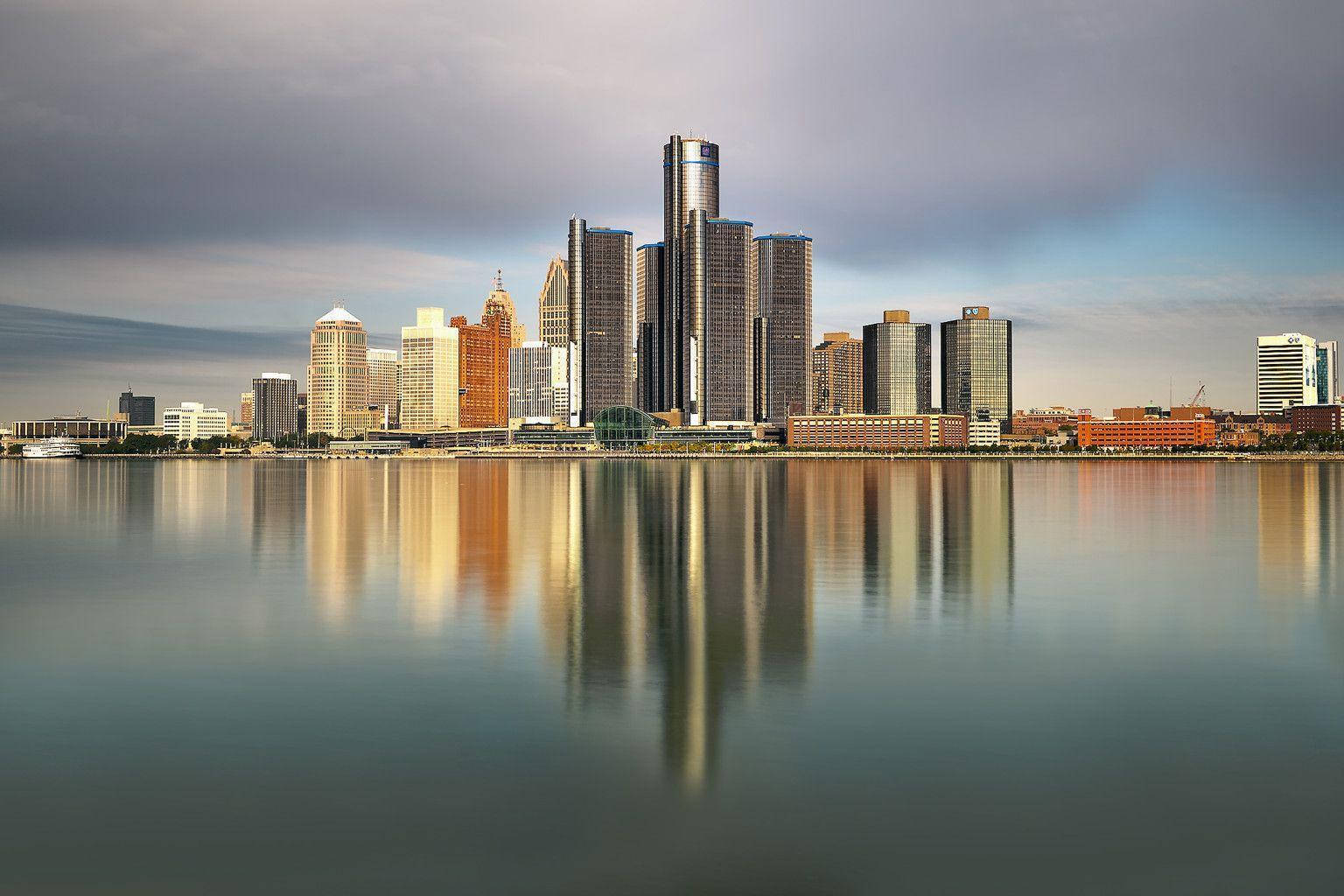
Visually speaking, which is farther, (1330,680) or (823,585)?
(823,585)

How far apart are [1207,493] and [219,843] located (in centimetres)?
11335

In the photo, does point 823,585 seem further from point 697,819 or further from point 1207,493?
point 1207,493

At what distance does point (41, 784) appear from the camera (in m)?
17.5

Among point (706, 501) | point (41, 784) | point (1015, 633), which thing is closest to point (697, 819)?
point (41, 784)

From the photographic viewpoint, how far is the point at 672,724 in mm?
20719

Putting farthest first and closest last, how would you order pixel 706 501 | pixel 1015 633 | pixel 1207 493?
pixel 1207 493 < pixel 706 501 < pixel 1015 633

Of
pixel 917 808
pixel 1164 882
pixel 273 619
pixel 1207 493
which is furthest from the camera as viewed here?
pixel 1207 493

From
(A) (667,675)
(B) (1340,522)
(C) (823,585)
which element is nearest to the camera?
(A) (667,675)

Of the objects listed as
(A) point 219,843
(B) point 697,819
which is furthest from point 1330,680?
(A) point 219,843

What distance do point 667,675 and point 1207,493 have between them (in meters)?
102

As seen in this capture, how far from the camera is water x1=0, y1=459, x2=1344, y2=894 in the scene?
14656mm

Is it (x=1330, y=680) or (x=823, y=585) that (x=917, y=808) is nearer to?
(x=1330, y=680)

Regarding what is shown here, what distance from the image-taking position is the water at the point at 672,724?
48.1ft

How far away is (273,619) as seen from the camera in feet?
108
